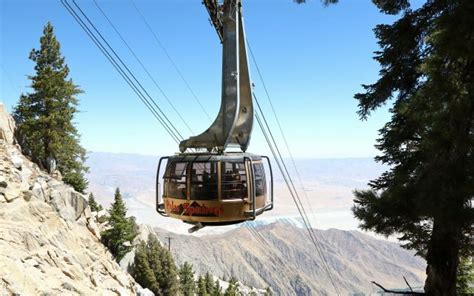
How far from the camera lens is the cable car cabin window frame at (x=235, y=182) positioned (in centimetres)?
970

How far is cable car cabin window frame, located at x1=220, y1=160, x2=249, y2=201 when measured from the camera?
9.70 meters

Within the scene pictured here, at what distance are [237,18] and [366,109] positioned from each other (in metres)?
5.92

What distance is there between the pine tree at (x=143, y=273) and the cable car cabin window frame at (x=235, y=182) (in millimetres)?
45844

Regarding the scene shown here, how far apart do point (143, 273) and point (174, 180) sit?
45949 mm

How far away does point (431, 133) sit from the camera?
7812mm

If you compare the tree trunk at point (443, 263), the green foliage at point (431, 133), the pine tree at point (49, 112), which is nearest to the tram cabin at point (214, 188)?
the green foliage at point (431, 133)

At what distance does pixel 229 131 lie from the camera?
10.1 meters

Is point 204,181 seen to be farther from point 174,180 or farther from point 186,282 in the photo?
point 186,282

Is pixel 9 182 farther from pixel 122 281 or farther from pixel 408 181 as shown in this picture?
pixel 408 181

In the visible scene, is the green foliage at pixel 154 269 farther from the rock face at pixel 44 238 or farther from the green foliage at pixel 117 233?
the rock face at pixel 44 238

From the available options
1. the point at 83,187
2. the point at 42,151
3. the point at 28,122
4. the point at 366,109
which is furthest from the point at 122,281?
the point at 366,109

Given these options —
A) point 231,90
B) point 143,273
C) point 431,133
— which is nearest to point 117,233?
point 143,273

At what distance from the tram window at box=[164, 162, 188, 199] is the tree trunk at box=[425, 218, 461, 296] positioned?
701 centimetres

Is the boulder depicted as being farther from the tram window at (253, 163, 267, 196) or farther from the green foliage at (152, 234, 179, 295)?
the tram window at (253, 163, 267, 196)
